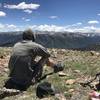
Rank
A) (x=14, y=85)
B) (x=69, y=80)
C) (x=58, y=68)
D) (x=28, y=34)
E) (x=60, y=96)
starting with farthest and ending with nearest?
1. (x=58, y=68)
2. (x=69, y=80)
3. (x=28, y=34)
4. (x=14, y=85)
5. (x=60, y=96)

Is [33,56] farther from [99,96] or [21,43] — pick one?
[99,96]

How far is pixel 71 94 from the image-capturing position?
1255 centimetres

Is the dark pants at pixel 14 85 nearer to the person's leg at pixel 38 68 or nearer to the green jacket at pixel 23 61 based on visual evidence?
the green jacket at pixel 23 61

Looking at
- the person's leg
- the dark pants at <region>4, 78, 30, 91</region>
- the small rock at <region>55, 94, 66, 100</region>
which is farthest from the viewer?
the person's leg

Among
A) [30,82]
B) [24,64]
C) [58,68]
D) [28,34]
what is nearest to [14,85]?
[30,82]

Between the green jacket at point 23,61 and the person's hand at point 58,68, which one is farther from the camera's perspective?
the person's hand at point 58,68

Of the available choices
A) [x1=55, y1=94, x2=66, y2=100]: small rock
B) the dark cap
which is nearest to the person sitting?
the dark cap

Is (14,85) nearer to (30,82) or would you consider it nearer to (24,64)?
(30,82)

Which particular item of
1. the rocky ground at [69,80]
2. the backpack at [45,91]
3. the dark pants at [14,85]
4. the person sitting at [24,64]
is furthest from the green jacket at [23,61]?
the backpack at [45,91]

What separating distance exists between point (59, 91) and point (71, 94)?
0.63 meters

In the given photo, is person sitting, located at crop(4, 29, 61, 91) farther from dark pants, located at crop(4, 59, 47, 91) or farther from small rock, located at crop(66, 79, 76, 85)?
small rock, located at crop(66, 79, 76, 85)

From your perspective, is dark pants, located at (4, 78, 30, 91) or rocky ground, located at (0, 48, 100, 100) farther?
dark pants, located at (4, 78, 30, 91)

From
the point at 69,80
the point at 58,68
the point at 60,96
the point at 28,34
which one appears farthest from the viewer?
the point at 58,68

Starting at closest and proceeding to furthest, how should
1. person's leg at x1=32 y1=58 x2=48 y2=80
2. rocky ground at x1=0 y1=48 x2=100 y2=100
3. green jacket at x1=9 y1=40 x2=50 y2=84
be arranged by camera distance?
rocky ground at x1=0 y1=48 x2=100 y2=100
green jacket at x1=9 y1=40 x2=50 y2=84
person's leg at x1=32 y1=58 x2=48 y2=80
